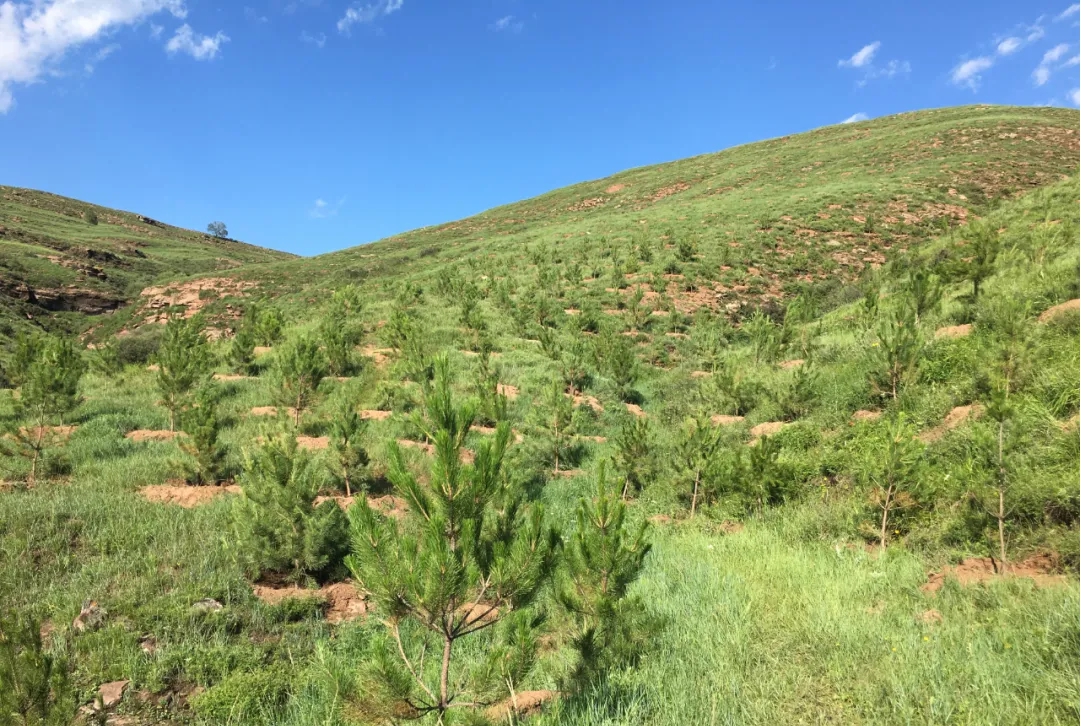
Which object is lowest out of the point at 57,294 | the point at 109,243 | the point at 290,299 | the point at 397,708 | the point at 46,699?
the point at 397,708

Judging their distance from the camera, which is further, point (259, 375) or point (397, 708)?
point (259, 375)

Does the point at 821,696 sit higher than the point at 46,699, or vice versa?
the point at 46,699

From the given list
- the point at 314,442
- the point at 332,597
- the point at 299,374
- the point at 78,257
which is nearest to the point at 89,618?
the point at 332,597

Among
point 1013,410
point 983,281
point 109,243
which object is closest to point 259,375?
point 1013,410

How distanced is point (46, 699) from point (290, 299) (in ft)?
88.2

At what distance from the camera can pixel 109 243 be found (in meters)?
52.8

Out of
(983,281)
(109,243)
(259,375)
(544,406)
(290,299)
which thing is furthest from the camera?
(109,243)

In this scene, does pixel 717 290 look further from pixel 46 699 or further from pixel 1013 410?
pixel 46 699

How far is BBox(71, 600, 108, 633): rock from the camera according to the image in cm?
402

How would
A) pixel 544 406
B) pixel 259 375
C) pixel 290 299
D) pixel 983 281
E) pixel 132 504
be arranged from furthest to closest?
1. pixel 290 299
2. pixel 259 375
3. pixel 983 281
4. pixel 544 406
5. pixel 132 504

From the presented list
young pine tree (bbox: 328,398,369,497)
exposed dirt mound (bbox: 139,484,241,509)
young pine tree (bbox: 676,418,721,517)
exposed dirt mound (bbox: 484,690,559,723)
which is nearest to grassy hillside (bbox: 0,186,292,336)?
exposed dirt mound (bbox: 139,484,241,509)

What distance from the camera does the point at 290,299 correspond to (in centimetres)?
A: 2658

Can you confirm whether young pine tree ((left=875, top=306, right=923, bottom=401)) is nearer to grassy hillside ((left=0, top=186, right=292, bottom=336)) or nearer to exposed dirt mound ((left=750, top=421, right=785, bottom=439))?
exposed dirt mound ((left=750, top=421, right=785, bottom=439))

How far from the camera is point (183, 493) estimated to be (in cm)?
666
